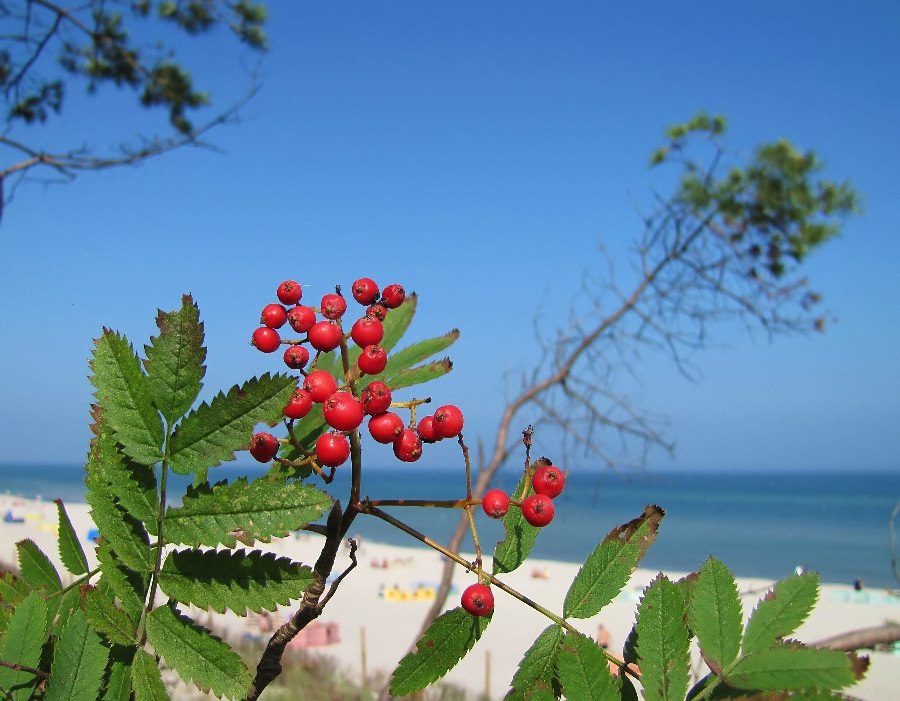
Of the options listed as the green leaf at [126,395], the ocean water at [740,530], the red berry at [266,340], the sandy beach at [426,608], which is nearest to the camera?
the green leaf at [126,395]

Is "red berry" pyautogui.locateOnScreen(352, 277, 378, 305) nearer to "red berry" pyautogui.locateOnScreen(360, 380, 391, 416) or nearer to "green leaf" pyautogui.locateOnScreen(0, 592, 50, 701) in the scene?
"red berry" pyautogui.locateOnScreen(360, 380, 391, 416)

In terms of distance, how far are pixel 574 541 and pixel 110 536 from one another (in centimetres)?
3875

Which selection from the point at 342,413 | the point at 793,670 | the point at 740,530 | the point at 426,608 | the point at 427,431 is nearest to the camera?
the point at 793,670

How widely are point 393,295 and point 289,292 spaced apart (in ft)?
0.40

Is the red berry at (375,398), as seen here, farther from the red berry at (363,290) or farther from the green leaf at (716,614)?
the green leaf at (716,614)

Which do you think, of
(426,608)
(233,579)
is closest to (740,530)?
(426,608)

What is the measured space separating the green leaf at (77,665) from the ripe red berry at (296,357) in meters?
0.33

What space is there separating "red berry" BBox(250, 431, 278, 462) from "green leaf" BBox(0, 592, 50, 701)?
0.75 ft

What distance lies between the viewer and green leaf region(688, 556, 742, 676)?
659mm

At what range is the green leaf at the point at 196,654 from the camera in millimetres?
651

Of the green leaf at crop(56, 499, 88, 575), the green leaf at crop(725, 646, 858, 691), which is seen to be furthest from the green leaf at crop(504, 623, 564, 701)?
the green leaf at crop(56, 499, 88, 575)

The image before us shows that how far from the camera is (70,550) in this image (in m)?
0.87

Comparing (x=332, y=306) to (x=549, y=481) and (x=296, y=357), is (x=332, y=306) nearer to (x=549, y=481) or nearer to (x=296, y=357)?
(x=296, y=357)

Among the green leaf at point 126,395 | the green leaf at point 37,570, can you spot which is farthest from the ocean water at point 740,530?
the green leaf at point 126,395
